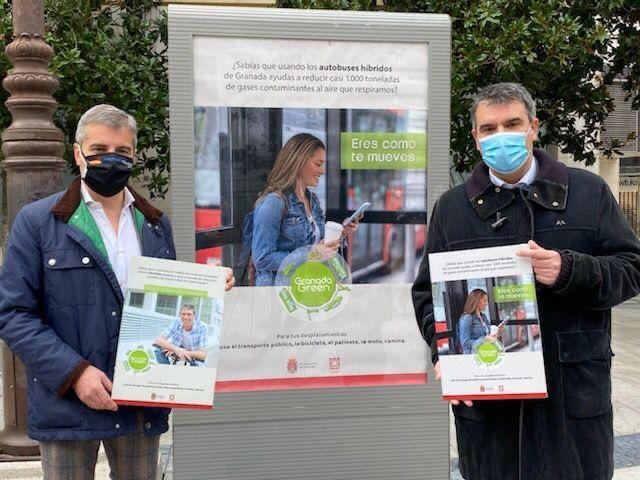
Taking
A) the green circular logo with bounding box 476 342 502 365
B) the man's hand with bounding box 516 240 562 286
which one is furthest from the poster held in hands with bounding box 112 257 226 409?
the man's hand with bounding box 516 240 562 286

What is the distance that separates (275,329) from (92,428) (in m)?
1.19

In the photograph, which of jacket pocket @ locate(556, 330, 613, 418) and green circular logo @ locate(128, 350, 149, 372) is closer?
jacket pocket @ locate(556, 330, 613, 418)

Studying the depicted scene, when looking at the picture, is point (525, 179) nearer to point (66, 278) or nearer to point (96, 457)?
point (66, 278)

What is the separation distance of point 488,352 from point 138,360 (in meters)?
1.15

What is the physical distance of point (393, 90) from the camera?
10.8ft

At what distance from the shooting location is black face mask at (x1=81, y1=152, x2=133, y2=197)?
7.51 ft

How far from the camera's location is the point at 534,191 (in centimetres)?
217

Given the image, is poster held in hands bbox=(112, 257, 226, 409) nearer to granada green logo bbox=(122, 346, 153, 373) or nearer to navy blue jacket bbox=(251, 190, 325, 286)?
granada green logo bbox=(122, 346, 153, 373)

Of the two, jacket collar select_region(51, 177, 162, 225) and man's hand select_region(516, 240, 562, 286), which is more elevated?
jacket collar select_region(51, 177, 162, 225)

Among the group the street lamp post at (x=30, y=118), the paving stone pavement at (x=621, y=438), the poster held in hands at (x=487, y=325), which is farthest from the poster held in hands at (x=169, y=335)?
the street lamp post at (x=30, y=118)

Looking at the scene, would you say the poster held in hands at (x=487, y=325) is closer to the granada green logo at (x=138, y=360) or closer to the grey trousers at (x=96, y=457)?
the granada green logo at (x=138, y=360)

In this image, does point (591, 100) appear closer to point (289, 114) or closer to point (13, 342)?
point (289, 114)

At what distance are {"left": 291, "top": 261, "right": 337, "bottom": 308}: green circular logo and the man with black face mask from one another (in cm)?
102

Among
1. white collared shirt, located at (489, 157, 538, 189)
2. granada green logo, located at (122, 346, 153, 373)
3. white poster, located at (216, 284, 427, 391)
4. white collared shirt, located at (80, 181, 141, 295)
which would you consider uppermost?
white collared shirt, located at (489, 157, 538, 189)
